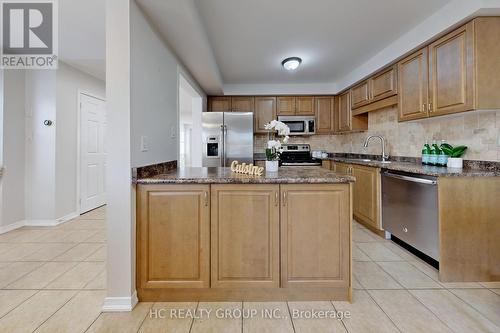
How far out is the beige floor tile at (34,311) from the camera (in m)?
1.64

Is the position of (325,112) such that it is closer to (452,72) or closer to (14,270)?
(452,72)

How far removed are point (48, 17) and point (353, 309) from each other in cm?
380

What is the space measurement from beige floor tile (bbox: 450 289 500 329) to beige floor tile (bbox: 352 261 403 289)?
1.40 feet

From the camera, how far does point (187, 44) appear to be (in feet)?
8.86

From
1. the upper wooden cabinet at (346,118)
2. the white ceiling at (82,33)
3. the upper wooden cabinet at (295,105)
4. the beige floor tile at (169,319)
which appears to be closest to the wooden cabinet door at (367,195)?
the upper wooden cabinet at (346,118)

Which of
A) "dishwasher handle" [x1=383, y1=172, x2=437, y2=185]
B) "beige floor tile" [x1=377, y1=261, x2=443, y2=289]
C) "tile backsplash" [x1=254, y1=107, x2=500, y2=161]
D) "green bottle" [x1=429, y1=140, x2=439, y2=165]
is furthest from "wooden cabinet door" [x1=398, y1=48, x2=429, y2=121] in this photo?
"beige floor tile" [x1=377, y1=261, x2=443, y2=289]

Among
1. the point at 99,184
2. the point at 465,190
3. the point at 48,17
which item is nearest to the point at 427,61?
the point at 465,190

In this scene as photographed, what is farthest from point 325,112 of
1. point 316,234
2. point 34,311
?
point 34,311

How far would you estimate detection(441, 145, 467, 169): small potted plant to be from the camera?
2.51 metres

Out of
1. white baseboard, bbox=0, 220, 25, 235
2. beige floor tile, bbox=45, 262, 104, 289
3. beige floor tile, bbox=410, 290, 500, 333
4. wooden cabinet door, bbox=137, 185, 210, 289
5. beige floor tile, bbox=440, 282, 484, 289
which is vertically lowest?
beige floor tile, bbox=410, 290, 500, 333

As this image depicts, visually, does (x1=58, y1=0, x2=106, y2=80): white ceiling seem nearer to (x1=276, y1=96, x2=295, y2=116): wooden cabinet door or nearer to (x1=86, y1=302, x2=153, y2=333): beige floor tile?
(x1=86, y1=302, x2=153, y2=333): beige floor tile

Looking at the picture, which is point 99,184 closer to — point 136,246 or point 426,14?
point 136,246

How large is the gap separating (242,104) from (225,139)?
1042mm

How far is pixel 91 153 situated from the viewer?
15.1ft
